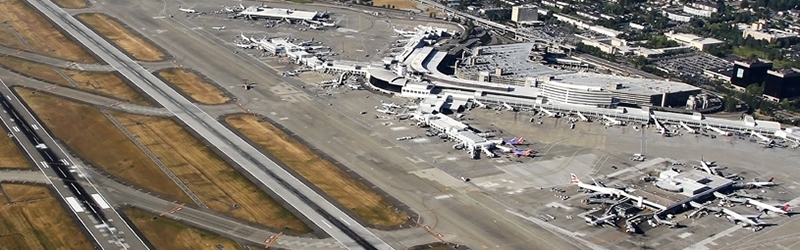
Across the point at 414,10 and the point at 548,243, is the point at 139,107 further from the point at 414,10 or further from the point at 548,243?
the point at 414,10

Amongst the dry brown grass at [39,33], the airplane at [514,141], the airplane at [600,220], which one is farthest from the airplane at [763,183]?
the dry brown grass at [39,33]

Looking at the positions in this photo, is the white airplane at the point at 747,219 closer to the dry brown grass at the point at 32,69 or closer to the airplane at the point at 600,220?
the airplane at the point at 600,220

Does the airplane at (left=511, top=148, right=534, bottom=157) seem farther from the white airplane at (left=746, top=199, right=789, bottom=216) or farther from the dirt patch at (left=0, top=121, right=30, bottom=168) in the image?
the dirt patch at (left=0, top=121, right=30, bottom=168)

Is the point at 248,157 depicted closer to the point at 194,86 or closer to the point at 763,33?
the point at 194,86

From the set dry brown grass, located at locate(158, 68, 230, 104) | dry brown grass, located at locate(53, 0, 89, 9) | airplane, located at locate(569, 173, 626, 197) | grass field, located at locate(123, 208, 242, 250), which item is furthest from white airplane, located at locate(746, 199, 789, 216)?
dry brown grass, located at locate(53, 0, 89, 9)

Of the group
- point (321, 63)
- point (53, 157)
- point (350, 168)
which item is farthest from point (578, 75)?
point (53, 157)
